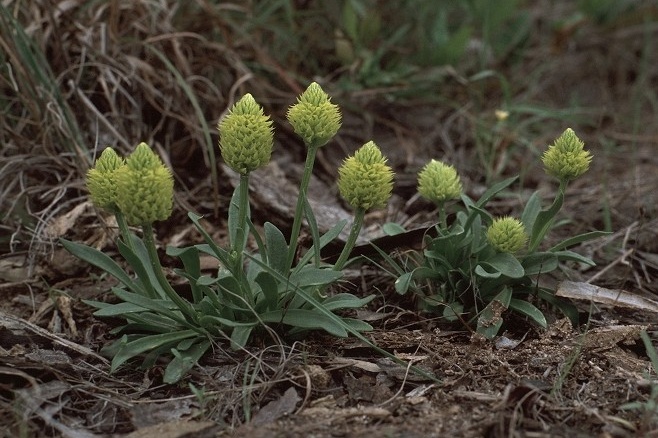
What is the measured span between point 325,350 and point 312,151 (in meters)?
0.58

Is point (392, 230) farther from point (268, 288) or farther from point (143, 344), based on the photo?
point (143, 344)

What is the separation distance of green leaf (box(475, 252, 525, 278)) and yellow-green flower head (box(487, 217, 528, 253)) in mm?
31

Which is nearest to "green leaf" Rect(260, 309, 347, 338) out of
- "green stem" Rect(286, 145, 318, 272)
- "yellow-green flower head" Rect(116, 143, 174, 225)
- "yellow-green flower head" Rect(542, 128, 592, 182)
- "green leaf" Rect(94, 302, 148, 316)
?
"green stem" Rect(286, 145, 318, 272)

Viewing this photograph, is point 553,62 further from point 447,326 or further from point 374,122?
point 447,326

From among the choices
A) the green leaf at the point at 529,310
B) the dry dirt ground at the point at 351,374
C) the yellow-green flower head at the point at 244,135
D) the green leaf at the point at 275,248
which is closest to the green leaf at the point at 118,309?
the dry dirt ground at the point at 351,374

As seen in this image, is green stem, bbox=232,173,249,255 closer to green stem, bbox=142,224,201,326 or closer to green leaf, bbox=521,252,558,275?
green stem, bbox=142,224,201,326

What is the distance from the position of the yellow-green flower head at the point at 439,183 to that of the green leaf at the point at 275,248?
48 centimetres

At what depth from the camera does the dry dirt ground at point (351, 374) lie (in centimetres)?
192

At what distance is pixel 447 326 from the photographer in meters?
2.46

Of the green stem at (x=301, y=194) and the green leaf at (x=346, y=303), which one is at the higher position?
the green stem at (x=301, y=194)

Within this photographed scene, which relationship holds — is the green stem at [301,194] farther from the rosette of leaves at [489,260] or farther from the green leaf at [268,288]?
the rosette of leaves at [489,260]

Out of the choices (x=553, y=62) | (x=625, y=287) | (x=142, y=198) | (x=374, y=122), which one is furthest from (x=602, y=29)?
(x=142, y=198)

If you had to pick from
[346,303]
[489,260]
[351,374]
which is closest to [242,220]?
[346,303]

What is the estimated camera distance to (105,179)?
2129 millimetres
